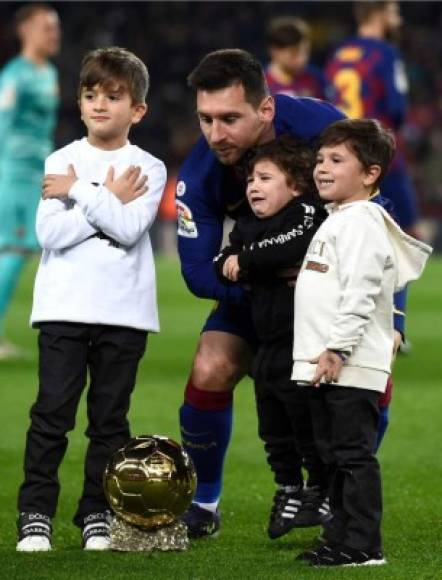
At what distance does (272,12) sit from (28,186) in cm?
2181

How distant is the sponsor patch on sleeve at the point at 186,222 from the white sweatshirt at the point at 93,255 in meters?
0.31

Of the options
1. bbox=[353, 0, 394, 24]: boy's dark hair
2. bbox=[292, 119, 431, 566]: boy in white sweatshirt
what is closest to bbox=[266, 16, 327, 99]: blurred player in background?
bbox=[353, 0, 394, 24]: boy's dark hair

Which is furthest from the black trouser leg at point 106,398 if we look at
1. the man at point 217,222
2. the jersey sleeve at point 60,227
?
the man at point 217,222

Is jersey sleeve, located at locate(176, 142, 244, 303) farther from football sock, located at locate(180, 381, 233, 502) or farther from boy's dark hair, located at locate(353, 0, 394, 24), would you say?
boy's dark hair, located at locate(353, 0, 394, 24)

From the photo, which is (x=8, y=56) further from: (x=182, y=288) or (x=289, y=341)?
(x=289, y=341)

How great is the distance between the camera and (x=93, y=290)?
5.07m

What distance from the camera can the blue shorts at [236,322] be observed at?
554 centimetres

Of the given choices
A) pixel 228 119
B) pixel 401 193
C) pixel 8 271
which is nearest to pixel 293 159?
pixel 228 119

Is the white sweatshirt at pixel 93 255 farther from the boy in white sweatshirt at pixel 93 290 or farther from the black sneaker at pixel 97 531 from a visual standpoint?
the black sneaker at pixel 97 531

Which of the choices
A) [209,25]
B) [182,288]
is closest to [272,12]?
[209,25]

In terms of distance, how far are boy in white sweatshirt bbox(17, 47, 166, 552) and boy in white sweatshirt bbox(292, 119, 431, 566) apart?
26.3 inches

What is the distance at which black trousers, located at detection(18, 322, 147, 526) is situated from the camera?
5.07m

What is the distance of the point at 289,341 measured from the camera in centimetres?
502

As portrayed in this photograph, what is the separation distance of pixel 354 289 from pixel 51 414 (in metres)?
1.11
